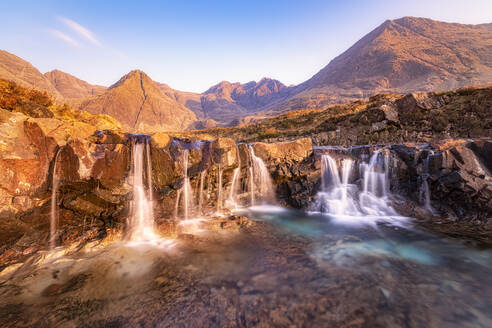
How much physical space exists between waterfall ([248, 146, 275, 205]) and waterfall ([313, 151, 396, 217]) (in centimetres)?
214

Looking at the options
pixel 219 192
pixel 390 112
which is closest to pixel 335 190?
pixel 219 192

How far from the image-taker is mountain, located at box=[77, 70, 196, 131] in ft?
212

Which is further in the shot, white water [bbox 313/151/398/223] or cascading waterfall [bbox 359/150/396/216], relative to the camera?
cascading waterfall [bbox 359/150/396/216]

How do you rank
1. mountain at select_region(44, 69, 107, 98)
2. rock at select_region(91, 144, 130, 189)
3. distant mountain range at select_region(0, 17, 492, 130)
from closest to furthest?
rock at select_region(91, 144, 130, 189)
distant mountain range at select_region(0, 17, 492, 130)
mountain at select_region(44, 69, 107, 98)

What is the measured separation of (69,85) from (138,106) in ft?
214

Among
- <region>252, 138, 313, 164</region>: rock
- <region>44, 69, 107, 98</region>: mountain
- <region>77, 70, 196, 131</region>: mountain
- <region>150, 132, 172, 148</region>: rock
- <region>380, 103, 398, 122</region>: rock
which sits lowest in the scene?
<region>252, 138, 313, 164</region>: rock

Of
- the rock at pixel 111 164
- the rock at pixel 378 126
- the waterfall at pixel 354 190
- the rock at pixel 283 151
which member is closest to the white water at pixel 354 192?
the waterfall at pixel 354 190

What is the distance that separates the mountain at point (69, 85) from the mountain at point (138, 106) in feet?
96.8

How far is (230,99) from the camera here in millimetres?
143375

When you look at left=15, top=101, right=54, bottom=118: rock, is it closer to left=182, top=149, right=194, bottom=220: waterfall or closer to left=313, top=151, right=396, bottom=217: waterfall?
left=182, top=149, right=194, bottom=220: waterfall

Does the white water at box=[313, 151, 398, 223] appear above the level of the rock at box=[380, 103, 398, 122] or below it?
below

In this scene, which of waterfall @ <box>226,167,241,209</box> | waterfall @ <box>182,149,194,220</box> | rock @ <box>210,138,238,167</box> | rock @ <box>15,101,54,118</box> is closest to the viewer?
rock @ <box>15,101,54,118</box>

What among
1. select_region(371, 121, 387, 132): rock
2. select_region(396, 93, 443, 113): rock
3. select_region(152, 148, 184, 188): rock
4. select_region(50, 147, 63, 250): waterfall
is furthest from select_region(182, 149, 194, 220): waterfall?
select_region(396, 93, 443, 113): rock

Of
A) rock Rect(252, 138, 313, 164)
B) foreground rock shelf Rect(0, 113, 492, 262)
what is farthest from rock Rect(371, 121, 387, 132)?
rock Rect(252, 138, 313, 164)
